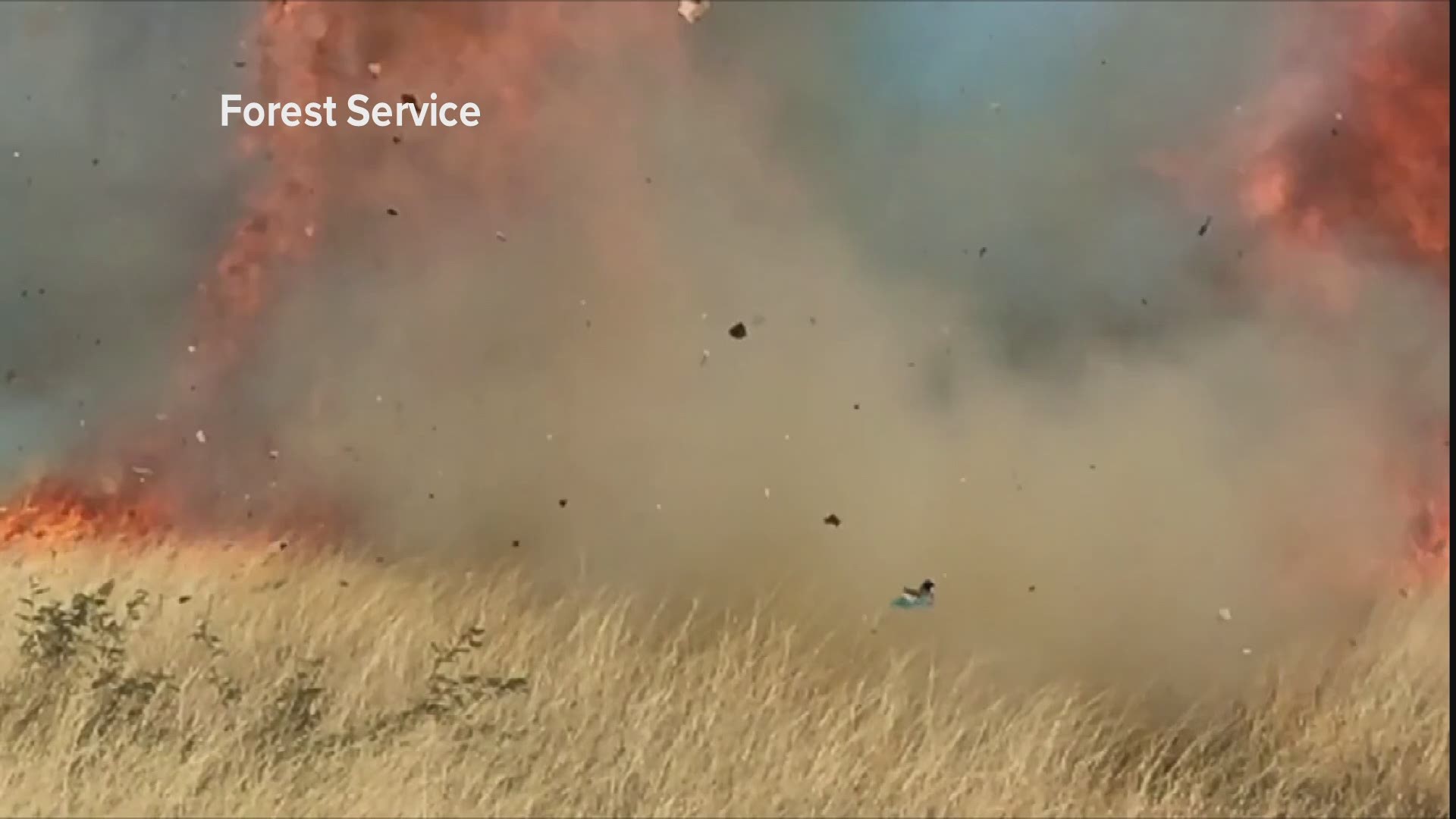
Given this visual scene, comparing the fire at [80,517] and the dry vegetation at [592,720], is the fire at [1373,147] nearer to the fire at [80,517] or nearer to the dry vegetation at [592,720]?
the dry vegetation at [592,720]

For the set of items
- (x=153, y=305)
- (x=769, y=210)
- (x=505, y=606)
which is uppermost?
(x=769, y=210)

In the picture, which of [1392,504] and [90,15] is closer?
[1392,504]

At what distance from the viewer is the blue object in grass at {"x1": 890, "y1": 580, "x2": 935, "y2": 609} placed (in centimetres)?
122

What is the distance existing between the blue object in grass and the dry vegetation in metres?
0.05

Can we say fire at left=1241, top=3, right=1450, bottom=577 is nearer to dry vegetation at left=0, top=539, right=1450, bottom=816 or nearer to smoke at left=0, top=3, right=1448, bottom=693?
smoke at left=0, top=3, right=1448, bottom=693

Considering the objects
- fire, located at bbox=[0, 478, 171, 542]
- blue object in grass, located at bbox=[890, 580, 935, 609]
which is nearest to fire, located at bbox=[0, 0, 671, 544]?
fire, located at bbox=[0, 478, 171, 542]

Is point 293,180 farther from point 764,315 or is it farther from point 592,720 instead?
point 592,720

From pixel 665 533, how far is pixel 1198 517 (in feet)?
1.66

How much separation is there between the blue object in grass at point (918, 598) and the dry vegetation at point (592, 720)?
0.18 feet

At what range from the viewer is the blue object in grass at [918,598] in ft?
4.00

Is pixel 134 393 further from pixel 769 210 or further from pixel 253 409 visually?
Answer: pixel 769 210

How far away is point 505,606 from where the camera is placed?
123 cm

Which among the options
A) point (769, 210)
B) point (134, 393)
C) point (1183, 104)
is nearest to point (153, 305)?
point (134, 393)

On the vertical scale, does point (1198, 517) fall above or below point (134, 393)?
above
